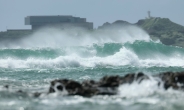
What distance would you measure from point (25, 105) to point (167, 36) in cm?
11412

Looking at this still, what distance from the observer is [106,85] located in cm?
2181

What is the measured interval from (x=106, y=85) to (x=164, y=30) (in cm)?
12654

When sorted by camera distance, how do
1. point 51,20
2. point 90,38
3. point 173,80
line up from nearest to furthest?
point 173,80, point 90,38, point 51,20

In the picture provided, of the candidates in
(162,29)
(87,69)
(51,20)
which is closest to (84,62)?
(87,69)

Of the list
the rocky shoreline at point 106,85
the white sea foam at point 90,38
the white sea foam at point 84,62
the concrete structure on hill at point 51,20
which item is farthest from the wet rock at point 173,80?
the concrete structure on hill at point 51,20

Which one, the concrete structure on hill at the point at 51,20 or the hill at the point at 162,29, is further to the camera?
the concrete structure on hill at the point at 51,20

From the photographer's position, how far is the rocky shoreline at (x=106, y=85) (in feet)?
69.7

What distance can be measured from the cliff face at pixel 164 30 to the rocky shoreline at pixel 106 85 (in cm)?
→ 10017

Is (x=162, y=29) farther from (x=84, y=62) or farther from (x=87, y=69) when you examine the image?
(x=87, y=69)

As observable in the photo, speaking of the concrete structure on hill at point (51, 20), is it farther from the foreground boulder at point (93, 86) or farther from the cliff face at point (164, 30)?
the foreground boulder at point (93, 86)

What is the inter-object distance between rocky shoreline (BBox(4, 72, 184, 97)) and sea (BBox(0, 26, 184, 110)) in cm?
21

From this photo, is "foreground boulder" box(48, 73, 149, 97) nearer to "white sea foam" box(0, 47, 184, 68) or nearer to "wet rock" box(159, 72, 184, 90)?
"wet rock" box(159, 72, 184, 90)

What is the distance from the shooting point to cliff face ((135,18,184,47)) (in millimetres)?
127625

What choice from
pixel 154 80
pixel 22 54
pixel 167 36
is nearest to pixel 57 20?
pixel 167 36
